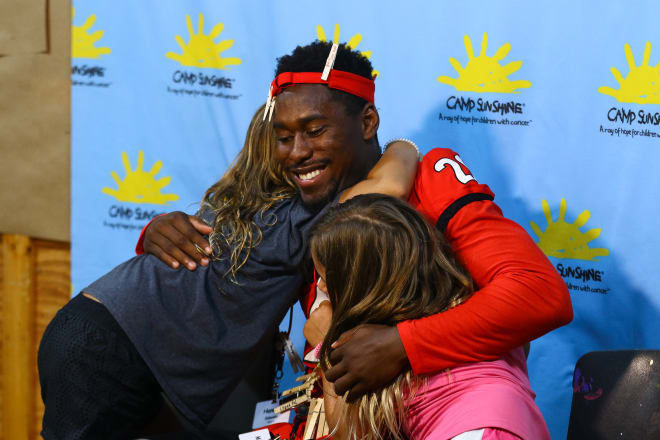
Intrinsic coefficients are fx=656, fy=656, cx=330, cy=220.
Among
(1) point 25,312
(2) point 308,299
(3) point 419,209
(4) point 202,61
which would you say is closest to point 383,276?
(3) point 419,209

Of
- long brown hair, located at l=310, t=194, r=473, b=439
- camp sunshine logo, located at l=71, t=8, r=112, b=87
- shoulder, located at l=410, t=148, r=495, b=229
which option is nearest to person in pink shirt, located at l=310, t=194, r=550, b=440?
long brown hair, located at l=310, t=194, r=473, b=439

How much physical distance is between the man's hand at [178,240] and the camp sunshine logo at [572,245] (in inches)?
42.1

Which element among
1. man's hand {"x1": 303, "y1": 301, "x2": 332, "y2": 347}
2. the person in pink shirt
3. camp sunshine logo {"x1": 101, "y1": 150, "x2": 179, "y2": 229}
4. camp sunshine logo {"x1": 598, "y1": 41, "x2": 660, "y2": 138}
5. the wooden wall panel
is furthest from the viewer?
the wooden wall panel

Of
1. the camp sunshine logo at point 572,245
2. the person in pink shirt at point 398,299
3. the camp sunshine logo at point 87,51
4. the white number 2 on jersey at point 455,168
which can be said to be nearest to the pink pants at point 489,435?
the person in pink shirt at point 398,299

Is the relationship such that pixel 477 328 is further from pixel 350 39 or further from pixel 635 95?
pixel 350 39

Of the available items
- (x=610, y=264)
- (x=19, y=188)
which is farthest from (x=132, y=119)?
(x=610, y=264)

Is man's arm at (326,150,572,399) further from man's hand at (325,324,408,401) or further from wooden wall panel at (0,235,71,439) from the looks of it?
wooden wall panel at (0,235,71,439)

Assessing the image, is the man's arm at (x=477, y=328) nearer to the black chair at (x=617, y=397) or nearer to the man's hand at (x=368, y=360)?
the man's hand at (x=368, y=360)

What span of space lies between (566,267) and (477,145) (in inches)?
18.7

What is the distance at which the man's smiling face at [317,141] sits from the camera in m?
1.56

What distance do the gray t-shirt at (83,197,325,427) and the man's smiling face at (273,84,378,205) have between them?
76 millimetres

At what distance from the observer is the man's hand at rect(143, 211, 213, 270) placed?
5.11 ft

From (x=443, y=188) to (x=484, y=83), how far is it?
2.55 feet

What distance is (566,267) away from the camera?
2059mm
